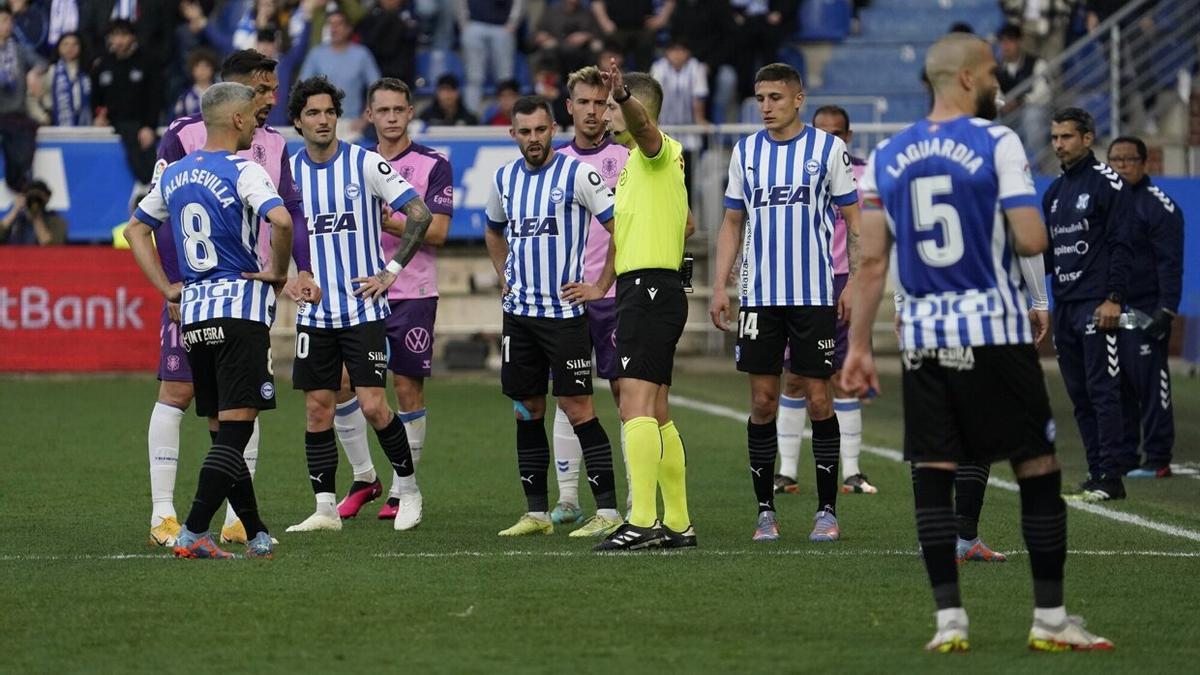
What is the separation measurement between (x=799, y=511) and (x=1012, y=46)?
12858 mm

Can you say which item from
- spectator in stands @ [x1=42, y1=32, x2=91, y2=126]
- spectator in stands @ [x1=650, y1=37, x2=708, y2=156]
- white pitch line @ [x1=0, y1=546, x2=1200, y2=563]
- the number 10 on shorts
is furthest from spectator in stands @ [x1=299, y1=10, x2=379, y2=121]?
white pitch line @ [x1=0, y1=546, x2=1200, y2=563]

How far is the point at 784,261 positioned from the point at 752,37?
13.9 m

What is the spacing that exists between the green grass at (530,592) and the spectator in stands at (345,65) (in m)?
10.0

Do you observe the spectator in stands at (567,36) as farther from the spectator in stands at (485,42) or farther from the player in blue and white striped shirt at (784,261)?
the player in blue and white striped shirt at (784,261)

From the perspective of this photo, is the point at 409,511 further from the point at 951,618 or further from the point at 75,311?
the point at 75,311

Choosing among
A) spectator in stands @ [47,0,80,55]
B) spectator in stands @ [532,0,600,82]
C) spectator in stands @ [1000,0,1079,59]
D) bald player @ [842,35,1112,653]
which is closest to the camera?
bald player @ [842,35,1112,653]

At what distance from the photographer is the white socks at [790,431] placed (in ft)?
37.9

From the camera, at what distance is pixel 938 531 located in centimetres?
Answer: 654

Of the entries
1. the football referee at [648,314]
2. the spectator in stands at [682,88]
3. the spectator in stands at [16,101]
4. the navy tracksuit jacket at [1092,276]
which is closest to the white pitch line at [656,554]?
the football referee at [648,314]

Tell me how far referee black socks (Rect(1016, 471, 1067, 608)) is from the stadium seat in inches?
720

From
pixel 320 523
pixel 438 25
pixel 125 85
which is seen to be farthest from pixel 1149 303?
pixel 438 25

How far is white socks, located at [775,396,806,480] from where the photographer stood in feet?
37.9

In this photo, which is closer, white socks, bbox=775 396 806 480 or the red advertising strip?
white socks, bbox=775 396 806 480

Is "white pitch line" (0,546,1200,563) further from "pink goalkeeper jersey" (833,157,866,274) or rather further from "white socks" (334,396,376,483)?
"pink goalkeeper jersey" (833,157,866,274)
